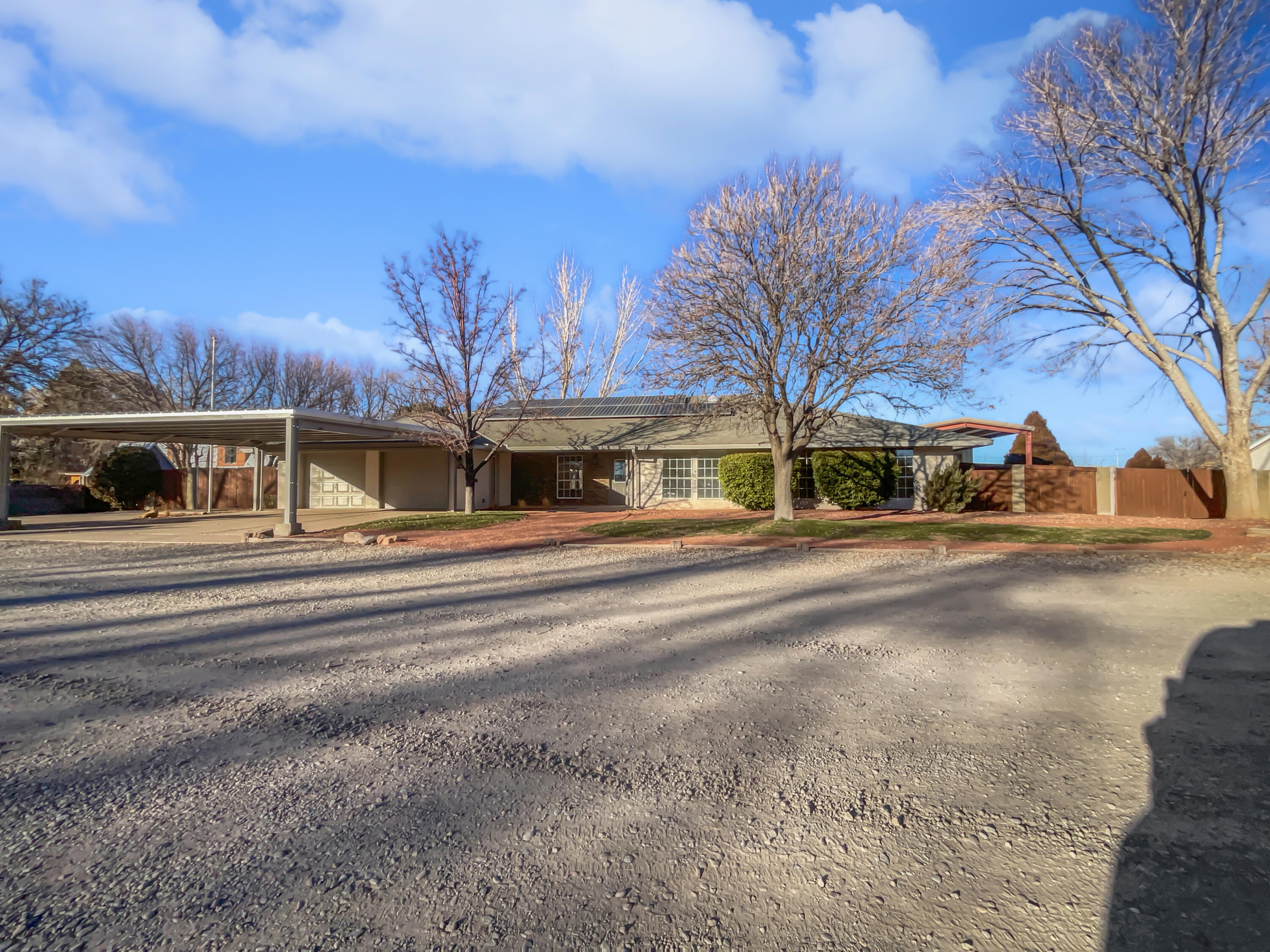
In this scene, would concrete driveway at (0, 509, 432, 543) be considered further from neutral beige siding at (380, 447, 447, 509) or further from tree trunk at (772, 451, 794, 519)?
tree trunk at (772, 451, 794, 519)

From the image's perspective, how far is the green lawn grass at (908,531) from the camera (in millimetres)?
13992

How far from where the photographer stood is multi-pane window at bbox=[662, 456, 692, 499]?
25.5 meters

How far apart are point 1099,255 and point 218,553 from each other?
21.8m

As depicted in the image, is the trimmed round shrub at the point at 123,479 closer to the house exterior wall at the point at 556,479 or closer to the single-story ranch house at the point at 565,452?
the single-story ranch house at the point at 565,452

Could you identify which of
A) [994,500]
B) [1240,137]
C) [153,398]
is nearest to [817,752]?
[1240,137]

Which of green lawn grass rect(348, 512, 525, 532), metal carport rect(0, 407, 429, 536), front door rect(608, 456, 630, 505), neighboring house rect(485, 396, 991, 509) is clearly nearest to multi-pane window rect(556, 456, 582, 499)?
neighboring house rect(485, 396, 991, 509)

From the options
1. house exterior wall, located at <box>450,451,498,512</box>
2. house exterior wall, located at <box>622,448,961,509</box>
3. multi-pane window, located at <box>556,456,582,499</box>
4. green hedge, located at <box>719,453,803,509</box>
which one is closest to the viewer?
green hedge, located at <box>719,453,803,509</box>

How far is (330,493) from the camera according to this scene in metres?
27.4

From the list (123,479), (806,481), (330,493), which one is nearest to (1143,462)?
(806,481)

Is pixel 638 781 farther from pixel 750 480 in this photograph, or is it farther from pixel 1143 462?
pixel 1143 462

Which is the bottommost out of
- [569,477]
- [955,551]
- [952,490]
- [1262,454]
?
[955,551]

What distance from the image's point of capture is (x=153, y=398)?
3291 centimetres

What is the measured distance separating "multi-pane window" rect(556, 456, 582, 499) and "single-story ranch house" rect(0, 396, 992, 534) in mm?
36

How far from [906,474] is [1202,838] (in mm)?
21846
